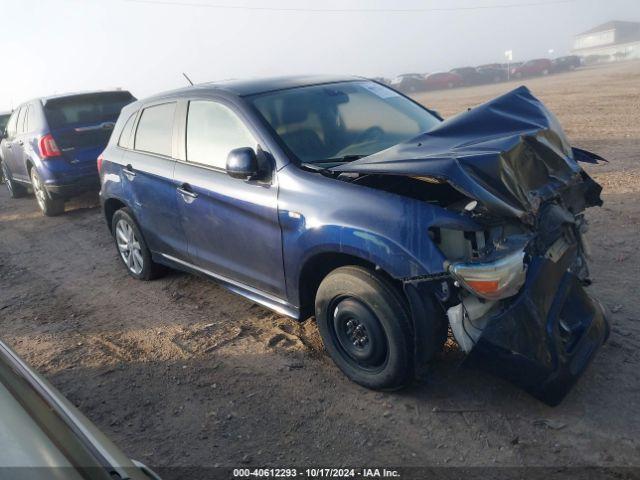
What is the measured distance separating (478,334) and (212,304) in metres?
2.73

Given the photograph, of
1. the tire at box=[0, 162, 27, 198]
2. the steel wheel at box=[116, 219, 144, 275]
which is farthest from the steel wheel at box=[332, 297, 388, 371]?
the tire at box=[0, 162, 27, 198]

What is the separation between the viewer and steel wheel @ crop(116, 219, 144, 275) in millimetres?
5512

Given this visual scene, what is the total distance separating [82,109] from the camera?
897cm

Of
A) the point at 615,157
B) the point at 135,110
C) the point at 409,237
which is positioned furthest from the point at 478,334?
the point at 615,157

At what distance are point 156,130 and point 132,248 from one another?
1308 mm

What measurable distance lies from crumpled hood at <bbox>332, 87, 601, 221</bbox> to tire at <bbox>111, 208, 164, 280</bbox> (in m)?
2.65

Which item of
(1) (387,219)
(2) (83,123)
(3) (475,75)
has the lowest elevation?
(1) (387,219)

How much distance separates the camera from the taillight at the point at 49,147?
8.59 meters

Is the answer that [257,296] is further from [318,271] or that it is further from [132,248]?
[132,248]

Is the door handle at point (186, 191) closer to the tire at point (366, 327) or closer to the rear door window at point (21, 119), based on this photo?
the tire at point (366, 327)

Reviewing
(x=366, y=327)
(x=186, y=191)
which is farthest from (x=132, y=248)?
(x=366, y=327)

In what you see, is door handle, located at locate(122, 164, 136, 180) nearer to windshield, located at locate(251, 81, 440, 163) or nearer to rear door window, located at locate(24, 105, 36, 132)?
windshield, located at locate(251, 81, 440, 163)

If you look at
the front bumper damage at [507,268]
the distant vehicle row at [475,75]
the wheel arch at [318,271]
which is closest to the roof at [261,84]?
the front bumper damage at [507,268]

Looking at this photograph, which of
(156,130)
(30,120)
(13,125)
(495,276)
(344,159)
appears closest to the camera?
(495,276)
